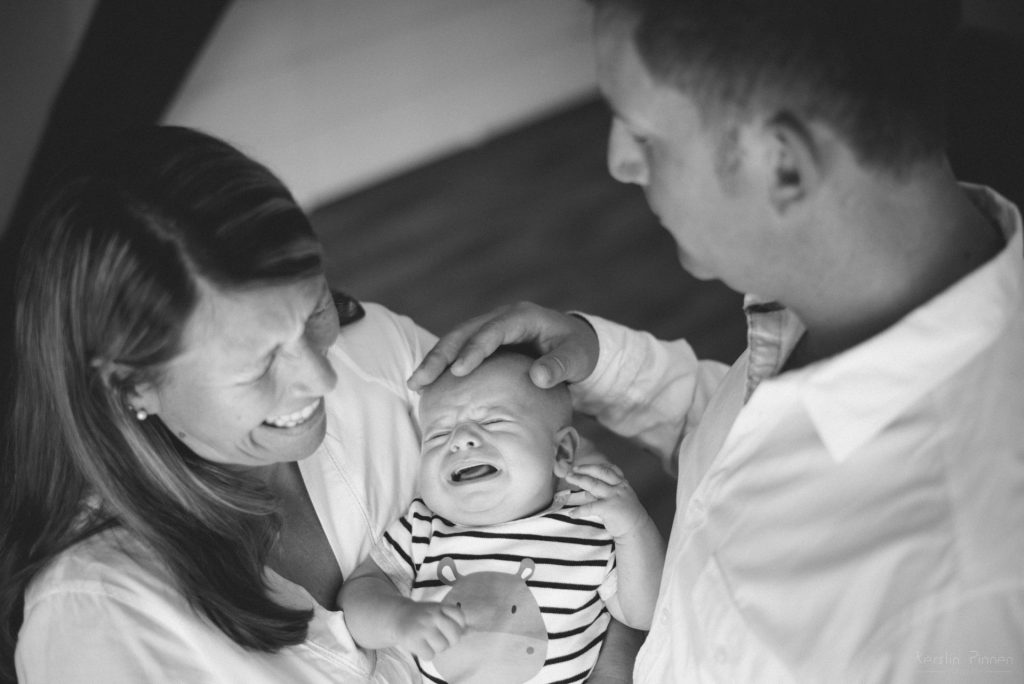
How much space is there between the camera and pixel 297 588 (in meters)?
1.63


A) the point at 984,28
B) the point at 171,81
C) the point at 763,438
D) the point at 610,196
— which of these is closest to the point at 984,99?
the point at 984,28

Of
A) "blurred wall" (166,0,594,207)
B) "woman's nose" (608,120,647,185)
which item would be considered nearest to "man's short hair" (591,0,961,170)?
"woman's nose" (608,120,647,185)

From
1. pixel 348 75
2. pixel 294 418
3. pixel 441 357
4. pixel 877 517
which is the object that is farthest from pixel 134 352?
pixel 348 75

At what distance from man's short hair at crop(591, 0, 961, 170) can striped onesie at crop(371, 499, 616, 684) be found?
0.88 meters

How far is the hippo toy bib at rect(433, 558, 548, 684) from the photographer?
1.67 meters

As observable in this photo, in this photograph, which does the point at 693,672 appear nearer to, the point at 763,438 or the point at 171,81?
the point at 763,438

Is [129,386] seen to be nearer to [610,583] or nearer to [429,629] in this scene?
[429,629]

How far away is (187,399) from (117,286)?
21 cm

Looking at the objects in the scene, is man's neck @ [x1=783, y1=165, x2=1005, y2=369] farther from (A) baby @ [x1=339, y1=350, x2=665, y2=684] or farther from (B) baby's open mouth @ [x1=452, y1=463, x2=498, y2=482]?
(B) baby's open mouth @ [x1=452, y1=463, x2=498, y2=482]

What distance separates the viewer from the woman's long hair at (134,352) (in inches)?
54.5

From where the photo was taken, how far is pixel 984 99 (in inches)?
146

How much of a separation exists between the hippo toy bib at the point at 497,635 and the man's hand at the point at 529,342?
375mm

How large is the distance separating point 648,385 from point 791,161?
2.75 ft

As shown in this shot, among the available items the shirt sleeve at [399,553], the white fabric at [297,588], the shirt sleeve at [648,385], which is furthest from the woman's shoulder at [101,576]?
the shirt sleeve at [648,385]
